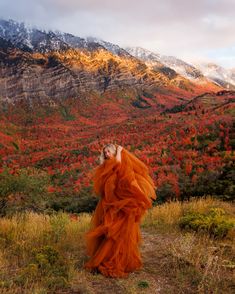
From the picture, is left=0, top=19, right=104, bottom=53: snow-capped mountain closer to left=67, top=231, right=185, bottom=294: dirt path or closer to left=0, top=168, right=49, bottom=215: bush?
left=0, top=168, right=49, bottom=215: bush

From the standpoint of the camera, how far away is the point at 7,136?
197 feet

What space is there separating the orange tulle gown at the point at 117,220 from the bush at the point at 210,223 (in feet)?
5.74

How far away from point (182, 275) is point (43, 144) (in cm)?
5319

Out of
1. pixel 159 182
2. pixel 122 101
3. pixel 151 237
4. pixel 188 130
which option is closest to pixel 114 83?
pixel 122 101

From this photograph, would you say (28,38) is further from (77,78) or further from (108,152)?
(108,152)

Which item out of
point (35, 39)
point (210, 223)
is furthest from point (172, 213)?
point (35, 39)

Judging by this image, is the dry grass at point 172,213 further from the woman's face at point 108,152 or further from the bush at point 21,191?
the bush at point 21,191

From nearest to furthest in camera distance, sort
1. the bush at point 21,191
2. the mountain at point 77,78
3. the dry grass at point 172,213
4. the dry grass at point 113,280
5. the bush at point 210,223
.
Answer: the dry grass at point 113,280 < the bush at point 210,223 < the dry grass at point 172,213 < the bush at point 21,191 < the mountain at point 77,78

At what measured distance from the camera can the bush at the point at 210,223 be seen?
642cm

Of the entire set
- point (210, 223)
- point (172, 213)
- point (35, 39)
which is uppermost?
point (35, 39)

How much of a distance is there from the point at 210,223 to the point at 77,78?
102 metres

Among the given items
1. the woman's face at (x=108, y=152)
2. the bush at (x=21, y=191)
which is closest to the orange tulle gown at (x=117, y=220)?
the woman's face at (x=108, y=152)

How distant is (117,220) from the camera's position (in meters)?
5.17

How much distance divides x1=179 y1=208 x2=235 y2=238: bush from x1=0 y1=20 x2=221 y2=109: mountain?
8229 centimetres
